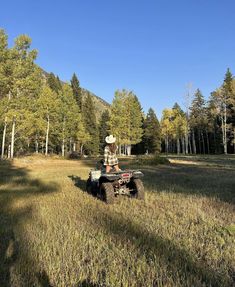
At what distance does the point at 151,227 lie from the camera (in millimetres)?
5812

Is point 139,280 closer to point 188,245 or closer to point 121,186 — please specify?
point 188,245

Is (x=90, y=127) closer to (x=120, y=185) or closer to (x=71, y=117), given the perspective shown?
(x=71, y=117)

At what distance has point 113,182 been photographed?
9336mm

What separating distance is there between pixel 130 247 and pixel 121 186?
5.01m

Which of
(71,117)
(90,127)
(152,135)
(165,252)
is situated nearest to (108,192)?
(165,252)

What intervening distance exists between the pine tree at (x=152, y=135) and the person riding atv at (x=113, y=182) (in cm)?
6648

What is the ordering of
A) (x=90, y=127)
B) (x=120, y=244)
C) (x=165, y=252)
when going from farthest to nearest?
(x=90, y=127) → (x=120, y=244) → (x=165, y=252)

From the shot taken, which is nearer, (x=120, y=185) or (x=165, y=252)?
(x=165, y=252)

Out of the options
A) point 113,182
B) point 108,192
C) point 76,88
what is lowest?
point 108,192

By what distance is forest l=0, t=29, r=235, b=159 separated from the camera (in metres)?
30.2

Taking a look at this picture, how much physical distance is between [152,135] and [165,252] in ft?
239

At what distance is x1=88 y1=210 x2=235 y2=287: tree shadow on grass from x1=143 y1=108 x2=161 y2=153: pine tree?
231 feet

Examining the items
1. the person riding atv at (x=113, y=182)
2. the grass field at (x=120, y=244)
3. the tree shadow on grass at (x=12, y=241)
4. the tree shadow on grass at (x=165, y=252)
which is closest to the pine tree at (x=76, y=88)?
the person riding atv at (x=113, y=182)

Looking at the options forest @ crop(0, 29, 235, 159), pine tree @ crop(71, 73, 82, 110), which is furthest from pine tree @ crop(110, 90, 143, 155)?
pine tree @ crop(71, 73, 82, 110)
